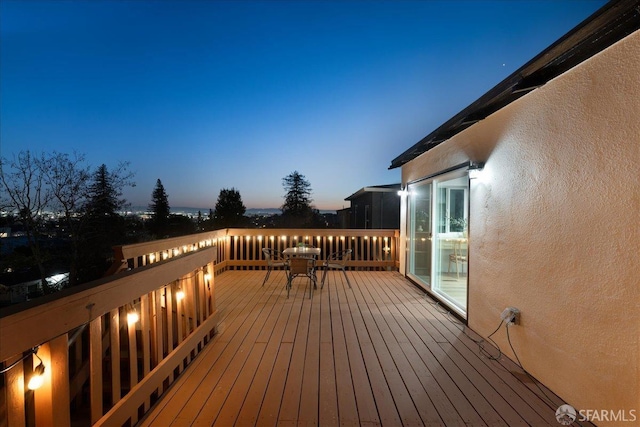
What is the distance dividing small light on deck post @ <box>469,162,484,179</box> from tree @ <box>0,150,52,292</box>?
14433 millimetres

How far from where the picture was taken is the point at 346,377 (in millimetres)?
2383

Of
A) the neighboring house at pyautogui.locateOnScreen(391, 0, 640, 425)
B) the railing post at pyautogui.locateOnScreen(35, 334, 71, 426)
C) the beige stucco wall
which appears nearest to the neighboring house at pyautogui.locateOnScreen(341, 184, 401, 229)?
the neighboring house at pyautogui.locateOnScreen(391, 0, 640, 425)

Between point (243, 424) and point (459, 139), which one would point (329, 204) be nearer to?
point (459, 139)

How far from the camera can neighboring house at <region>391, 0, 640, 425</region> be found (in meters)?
1.68

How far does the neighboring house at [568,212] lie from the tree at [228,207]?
2272 centimetres

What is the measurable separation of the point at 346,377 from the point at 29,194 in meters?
14.3

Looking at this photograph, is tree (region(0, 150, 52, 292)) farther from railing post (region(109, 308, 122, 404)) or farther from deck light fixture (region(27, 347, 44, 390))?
deck light fixture (region(27, 347, 44, 390))

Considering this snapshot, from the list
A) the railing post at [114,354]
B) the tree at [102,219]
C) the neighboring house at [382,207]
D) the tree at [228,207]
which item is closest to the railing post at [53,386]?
the railing post at [114,354]

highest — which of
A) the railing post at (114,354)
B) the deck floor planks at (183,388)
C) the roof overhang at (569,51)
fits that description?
the roof overhang at (569,51)

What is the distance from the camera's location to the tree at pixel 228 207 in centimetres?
2427

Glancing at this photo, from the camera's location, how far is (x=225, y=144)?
1667 cm

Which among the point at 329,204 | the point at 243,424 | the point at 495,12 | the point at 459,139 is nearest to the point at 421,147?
the point at 459,139

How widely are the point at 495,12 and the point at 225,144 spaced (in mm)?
14029

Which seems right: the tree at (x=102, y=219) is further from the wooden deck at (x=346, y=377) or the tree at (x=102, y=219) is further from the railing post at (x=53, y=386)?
the railing post at (x=53, y=386)
